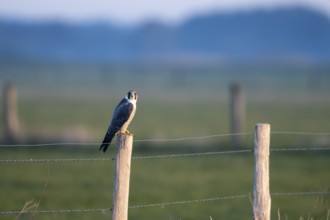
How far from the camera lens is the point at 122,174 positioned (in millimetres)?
8867

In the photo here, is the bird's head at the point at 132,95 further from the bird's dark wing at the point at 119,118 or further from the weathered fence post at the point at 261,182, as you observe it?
the weathered fence post at the point at 261,182

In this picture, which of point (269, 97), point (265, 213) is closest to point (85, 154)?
point (265, 213)

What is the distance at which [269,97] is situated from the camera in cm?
6056

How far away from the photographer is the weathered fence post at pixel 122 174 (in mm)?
8844

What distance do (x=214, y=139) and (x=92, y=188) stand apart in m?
8.36

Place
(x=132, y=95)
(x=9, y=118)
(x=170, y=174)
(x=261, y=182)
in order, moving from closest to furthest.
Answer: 1. (x=261, y=182)
2. (x=132, y=95)
3. (x=170, y=174)
4. (x=9, y=118)

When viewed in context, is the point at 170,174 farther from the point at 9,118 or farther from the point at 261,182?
the point at 261,182

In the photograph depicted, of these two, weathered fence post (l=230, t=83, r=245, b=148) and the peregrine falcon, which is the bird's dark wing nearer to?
the peregrine falcon

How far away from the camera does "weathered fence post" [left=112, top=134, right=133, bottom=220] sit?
29.0 feet

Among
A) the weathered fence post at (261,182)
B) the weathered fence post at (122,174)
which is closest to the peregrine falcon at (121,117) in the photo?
the weathered fence post at (122,174)

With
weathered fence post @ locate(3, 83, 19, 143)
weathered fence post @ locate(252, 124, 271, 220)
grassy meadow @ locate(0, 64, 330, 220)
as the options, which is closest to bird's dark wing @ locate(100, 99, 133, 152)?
grassy meadow @ locate(0, 64, 330, 220)

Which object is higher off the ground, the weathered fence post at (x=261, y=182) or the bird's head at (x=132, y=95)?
the bird's head at (x=132, y=95)

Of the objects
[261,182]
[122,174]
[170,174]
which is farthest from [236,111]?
[122,174]

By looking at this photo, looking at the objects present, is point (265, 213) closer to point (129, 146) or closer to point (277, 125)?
point (129, 146)
